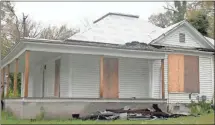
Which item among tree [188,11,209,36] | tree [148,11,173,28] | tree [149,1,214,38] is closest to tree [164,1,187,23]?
tree [149,1,214,38]

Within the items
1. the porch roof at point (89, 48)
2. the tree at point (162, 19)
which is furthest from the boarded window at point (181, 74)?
the tree at point (162, 19)

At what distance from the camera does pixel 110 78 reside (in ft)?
57.9

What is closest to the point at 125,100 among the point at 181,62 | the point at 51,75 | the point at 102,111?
the point at 102,111

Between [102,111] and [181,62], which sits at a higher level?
[181,62]

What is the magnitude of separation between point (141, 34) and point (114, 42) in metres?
2.32

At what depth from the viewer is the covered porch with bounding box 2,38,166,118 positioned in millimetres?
15359

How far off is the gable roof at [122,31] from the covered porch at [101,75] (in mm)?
1639

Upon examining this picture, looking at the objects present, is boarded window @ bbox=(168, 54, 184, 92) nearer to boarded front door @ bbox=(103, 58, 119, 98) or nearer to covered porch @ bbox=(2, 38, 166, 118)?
covered porch @ bbox=(2, 38, 166, 118)

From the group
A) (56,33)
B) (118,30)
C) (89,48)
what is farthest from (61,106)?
(56,33)

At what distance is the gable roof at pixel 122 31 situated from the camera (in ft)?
63.4

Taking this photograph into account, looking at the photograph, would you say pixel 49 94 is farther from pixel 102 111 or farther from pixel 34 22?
pixel 34 22

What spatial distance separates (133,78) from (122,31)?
3.55 m

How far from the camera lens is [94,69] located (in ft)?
57.3

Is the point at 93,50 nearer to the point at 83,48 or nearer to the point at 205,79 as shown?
the point at 83,48
